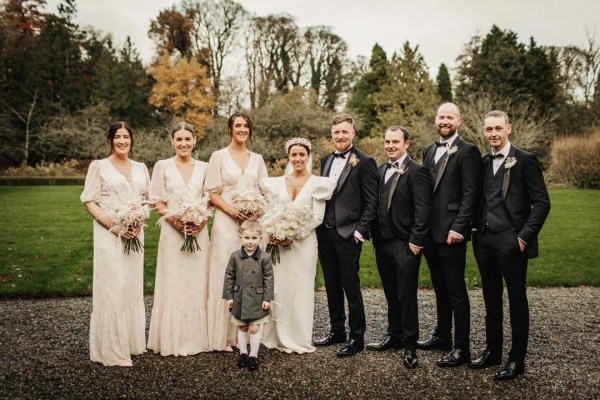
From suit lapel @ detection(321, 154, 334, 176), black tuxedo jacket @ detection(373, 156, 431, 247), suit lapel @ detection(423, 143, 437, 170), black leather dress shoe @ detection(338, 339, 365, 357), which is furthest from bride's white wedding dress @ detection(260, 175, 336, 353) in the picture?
suit lapel @ detection(423, 143, 437, 170)

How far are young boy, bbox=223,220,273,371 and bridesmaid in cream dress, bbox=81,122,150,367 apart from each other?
107 centimetres

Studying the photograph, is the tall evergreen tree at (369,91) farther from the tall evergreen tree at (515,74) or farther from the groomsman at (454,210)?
the groomsman at (454,210)

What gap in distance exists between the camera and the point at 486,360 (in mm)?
4965

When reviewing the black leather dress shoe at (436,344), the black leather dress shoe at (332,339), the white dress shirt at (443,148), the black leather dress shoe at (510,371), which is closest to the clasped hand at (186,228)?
the black leather dress shoe at (332,339)

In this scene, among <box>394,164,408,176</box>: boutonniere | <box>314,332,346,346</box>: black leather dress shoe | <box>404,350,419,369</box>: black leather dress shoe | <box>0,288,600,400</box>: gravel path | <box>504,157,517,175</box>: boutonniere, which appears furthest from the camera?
<box>314,332,346,346</box>: black leather dress shoe

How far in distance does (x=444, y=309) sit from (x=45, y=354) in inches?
181

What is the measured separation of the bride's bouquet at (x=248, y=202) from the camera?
544cm

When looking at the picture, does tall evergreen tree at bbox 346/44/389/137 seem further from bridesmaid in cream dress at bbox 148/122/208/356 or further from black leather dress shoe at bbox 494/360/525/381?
black leather dress shoe at bbox 494/360/525/381

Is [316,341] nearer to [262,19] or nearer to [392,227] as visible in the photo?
[392,227]

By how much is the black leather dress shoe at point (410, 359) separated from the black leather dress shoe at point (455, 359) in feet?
0.82

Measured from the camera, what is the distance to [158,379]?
4648 millimetres

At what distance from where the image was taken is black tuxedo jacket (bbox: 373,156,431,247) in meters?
5.07

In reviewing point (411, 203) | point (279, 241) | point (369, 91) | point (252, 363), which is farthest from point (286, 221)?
point (369, 91)

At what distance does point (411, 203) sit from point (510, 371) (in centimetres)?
195
